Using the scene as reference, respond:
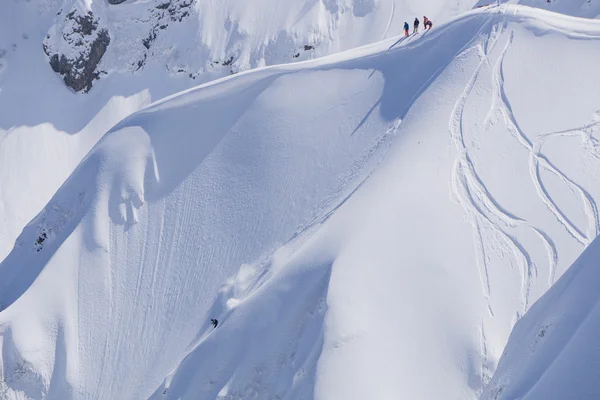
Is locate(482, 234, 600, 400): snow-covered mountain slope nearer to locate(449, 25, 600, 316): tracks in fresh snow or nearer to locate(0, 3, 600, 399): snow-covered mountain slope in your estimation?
locate(0, 3, 600, 399): snow-covered mountain slope

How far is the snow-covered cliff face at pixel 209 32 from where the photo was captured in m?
38.9

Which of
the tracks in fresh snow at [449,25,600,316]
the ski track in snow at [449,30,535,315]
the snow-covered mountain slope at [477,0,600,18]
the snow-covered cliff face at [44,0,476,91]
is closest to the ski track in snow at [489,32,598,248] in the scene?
the tracks in fresh snow at [449,25,600,316]

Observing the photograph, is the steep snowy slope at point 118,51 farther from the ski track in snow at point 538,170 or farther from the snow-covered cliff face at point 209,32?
the ski track in snow at point 538,170

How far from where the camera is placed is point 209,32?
134ft

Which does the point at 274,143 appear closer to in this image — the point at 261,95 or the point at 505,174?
the point at 261,95

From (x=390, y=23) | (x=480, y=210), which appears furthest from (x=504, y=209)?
→ (x=390, y=23)

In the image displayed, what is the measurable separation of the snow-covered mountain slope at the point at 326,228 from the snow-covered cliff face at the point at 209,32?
10589 millimetres

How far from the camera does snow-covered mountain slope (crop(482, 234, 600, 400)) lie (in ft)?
40.0

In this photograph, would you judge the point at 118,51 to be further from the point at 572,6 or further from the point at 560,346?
the point at 560,346

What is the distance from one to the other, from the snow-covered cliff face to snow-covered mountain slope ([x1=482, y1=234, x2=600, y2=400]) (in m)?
26.1

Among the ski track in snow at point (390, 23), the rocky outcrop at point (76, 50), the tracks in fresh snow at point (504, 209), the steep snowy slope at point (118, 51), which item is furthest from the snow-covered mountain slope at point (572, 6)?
the rocky outcrop at point (76, 50)

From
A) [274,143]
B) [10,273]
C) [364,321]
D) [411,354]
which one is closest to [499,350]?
[411,354]

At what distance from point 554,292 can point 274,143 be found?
14.2m

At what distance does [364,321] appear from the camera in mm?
19750
